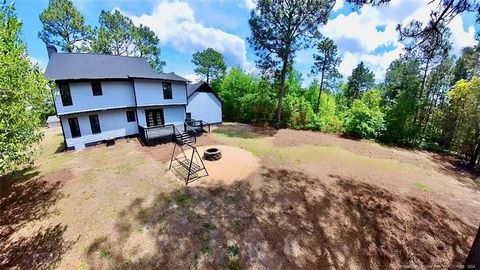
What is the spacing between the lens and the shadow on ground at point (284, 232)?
15.4 ft

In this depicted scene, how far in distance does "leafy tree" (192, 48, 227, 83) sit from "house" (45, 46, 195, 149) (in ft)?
66.2

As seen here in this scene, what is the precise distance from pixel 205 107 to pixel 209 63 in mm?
18650

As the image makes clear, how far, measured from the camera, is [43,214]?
624cm

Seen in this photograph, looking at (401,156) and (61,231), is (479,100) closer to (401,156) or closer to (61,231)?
(401,156)

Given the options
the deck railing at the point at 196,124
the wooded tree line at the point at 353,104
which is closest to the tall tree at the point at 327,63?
the wooded tree line at the point at 353,104

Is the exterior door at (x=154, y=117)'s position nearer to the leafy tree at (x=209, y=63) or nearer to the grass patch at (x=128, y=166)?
the grass patch at (x=128, y=166)

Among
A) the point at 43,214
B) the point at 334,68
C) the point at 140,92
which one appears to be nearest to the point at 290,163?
the point at 43,214

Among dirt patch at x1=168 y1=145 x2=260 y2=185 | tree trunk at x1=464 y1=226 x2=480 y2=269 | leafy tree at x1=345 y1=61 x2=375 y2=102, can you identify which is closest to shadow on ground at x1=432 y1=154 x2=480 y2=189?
tree trunk at x1=464 y1=226 x2=480 y2=269

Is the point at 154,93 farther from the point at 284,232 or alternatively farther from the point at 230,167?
the point at 284,232

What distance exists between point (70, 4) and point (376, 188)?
1248 inches

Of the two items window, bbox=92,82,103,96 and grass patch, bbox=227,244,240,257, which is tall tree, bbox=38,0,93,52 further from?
grass patch, bbox=227,244,240,257

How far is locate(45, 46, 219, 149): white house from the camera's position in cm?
1188

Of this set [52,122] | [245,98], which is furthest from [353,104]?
[52,122]

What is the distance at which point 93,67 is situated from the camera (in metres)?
13.7
